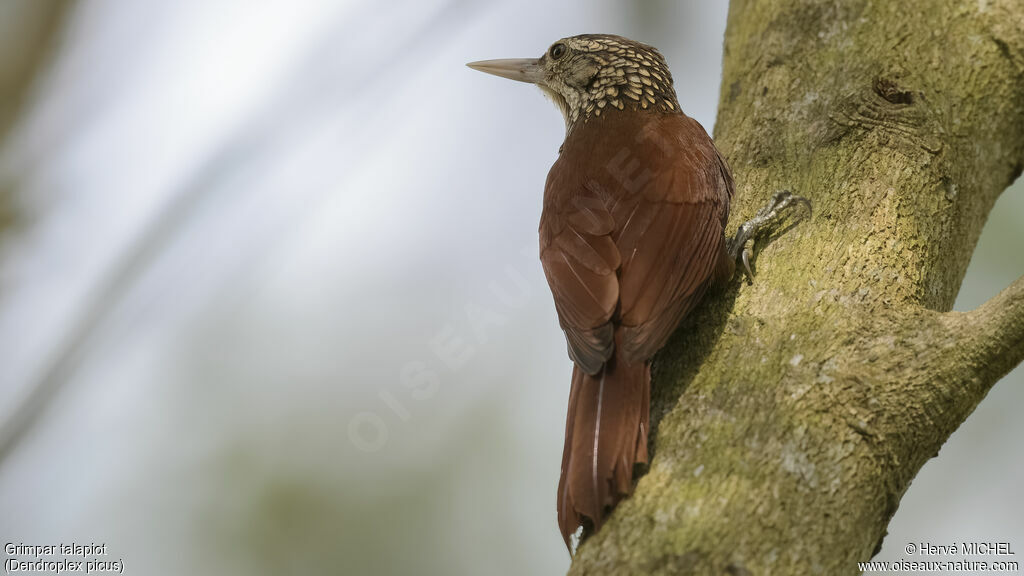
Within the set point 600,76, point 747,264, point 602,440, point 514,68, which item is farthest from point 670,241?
point 514,68

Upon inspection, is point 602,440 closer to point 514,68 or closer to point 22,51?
point 22,51

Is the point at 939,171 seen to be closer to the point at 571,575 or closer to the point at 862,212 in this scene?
the point at 862,212

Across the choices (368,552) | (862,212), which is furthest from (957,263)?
(368,552)

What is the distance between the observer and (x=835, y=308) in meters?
2.02

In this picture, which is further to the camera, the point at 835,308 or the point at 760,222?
the point at 760,222

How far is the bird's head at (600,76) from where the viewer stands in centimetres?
320

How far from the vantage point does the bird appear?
1.86 metres

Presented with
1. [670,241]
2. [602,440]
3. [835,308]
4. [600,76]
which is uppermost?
[600,76]

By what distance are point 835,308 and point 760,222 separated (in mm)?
456

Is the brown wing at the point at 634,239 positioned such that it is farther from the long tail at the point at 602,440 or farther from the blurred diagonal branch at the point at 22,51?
the blurred diagonal branch at the point at 22,51

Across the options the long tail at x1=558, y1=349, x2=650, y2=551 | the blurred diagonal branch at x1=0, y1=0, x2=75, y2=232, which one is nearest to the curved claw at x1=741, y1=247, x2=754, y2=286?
the long tail at x1=558, y1=349, x2=650, y2=551

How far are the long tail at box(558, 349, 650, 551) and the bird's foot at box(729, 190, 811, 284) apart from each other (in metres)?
0.55

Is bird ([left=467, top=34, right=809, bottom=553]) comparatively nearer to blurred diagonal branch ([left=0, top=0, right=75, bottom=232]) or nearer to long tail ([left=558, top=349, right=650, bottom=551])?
long tail ([left=558, top=349, right=650, bottom=551])

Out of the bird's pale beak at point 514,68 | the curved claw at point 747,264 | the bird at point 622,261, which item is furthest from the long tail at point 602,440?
A: the bird's pale beak at point 514,68
